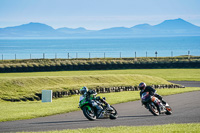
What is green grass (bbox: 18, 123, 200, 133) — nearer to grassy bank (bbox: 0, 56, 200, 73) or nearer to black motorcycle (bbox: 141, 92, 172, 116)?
black motorcycle (bbox: 141, 92, 172, 116)

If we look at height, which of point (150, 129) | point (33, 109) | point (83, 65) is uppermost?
point (83, 65)

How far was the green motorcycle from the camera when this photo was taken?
18384mm

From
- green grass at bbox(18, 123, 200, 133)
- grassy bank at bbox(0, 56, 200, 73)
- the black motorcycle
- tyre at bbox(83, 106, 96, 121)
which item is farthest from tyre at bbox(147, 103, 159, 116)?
grassy bank at bbox(0, 56, 200, 73)

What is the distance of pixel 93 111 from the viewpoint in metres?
18.8

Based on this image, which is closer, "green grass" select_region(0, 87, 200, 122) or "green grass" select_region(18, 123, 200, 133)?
"green grass" select_region(18, 123, 200, 133)

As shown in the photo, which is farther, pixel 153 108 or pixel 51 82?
pixel 51 82

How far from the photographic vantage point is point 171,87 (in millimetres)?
40000

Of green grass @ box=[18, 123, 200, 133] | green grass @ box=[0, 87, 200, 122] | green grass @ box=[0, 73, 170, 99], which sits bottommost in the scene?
green grass @ box=[0, 87, 200, 122]

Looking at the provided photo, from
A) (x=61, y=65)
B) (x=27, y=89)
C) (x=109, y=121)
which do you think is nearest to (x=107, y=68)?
(x=61, y=65)

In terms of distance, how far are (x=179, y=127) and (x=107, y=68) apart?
48721 mm

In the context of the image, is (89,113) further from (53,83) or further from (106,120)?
(53,83)

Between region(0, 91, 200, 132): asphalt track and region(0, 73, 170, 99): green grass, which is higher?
region(0, 73, 170, 99): green grass

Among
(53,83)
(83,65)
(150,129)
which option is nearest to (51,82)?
(53,83)

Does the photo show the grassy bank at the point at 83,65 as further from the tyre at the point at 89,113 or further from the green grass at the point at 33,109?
the tyre at the point at 89,113
